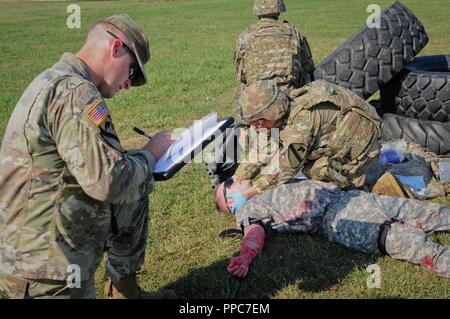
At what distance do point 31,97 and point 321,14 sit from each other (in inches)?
889

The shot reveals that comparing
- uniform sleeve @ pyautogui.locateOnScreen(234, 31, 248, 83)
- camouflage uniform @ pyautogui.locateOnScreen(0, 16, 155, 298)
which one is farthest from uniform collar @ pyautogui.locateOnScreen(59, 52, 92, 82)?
uniform sleeve @ pyautogui.locateOnScreen(234, 31, 248, 83)

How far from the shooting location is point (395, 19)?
6.98m

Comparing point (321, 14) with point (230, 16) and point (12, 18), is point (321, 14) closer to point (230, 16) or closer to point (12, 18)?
point (230, 16)

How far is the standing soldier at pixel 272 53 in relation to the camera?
22.3ft

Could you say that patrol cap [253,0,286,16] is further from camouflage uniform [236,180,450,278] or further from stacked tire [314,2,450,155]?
camouflage uniform [236,180,450,278]

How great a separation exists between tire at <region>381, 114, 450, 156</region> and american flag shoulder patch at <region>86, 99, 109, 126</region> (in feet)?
15.1

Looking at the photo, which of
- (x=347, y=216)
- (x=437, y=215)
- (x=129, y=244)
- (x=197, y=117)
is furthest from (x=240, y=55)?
(x=129, y=244)

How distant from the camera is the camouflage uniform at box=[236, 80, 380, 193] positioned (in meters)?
4.61

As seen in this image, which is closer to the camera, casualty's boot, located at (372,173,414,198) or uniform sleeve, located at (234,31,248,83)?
casualty's boot, located at (372,173,414,198)

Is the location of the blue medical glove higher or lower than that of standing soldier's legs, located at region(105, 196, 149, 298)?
lower

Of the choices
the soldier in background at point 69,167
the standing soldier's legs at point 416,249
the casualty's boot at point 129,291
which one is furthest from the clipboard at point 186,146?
the standing soldier's legs at point 416,249

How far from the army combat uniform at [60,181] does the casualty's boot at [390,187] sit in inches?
122

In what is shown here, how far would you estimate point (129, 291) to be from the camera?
379 centimetres

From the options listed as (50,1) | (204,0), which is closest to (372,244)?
(204,0)
